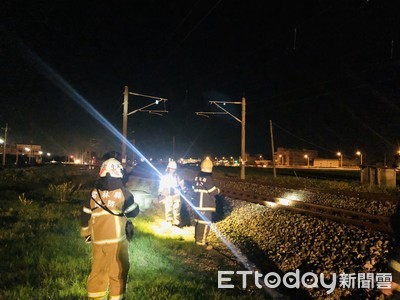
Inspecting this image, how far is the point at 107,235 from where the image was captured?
4.94m

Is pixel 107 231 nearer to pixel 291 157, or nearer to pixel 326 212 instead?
→ pixel 326 212

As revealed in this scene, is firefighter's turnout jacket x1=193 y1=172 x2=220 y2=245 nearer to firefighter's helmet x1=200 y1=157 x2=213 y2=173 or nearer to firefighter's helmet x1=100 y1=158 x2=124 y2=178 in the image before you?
firefighter's helmet x1=200 y1=157 x2=213 y2=173

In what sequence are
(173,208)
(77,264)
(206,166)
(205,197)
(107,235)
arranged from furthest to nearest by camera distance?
(173,208), (205,197), (206,166), (77,264), (107,235)

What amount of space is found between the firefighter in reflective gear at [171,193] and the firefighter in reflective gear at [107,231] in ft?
22.3

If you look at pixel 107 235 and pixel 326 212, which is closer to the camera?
pixel 107 235

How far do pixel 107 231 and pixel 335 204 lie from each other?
1265cm

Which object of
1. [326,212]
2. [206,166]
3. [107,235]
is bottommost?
[326,212]

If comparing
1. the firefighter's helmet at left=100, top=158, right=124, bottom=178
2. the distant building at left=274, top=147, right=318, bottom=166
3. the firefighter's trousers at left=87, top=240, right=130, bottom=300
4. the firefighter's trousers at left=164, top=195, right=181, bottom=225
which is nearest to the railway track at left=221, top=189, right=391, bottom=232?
the firefighter's trousers at left=164, top=195, right=181, bottom=225

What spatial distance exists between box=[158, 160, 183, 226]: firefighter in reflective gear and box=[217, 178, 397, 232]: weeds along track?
14.3 feet

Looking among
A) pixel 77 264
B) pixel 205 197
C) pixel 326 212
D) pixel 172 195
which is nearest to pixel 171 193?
pixel 172 195

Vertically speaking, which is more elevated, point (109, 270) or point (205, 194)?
point (205, 194)

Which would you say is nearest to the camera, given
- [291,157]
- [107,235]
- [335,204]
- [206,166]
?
[107,235]

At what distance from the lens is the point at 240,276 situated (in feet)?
25.6

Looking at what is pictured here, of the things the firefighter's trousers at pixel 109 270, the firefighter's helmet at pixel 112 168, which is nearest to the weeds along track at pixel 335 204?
the firefighter's trousers at pixel 109 270
